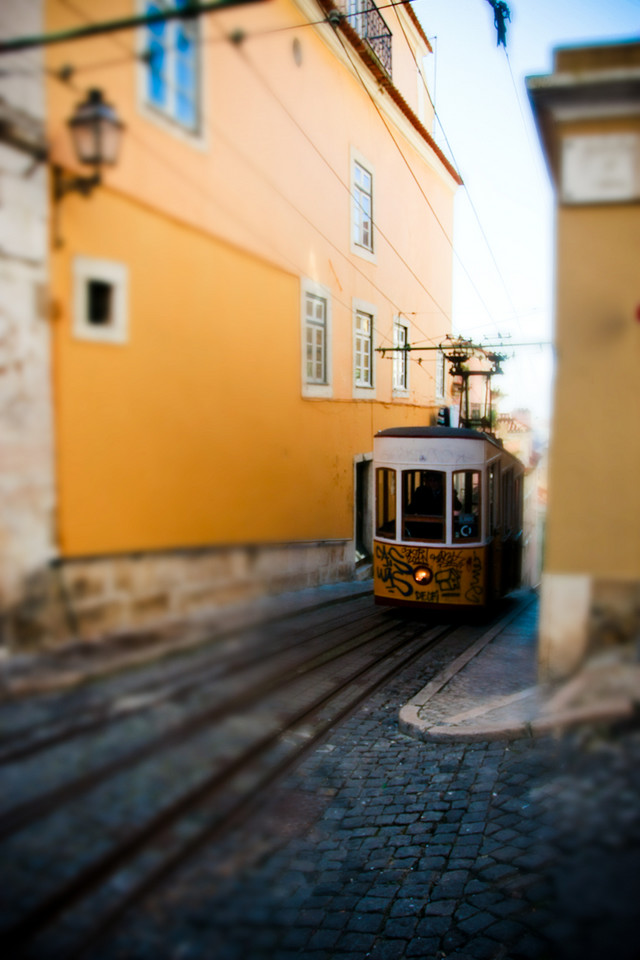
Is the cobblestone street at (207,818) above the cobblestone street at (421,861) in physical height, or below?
above

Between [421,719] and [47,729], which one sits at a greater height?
[47,729]

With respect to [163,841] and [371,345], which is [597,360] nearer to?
[371,345]

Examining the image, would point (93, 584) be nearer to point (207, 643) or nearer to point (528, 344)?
point (207, 643)

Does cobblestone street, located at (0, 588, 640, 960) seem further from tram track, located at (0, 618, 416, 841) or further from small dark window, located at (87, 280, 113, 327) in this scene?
small dark window, located at (87, 280, 113, 327)

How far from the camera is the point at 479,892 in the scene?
9.14ft

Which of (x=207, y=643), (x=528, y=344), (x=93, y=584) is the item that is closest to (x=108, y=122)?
(x=93, y=584)

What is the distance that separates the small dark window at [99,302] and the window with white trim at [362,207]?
0.57 m

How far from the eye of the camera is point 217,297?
0.72 metres

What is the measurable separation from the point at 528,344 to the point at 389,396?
289 millimetres

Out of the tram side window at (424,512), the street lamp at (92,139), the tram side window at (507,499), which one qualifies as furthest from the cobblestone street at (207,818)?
the tram side window at (424,512)

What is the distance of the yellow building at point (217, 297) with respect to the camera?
1.93 feet

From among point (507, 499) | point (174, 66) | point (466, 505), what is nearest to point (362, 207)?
point (174, 66)

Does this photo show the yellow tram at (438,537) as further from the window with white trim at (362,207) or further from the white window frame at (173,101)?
the white window frame at (173,101)

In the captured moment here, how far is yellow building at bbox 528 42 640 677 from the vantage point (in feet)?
2.44
